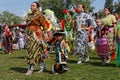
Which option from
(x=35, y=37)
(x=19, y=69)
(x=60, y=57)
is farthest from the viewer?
(x=19, y=69)

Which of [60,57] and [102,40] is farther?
[102,40]

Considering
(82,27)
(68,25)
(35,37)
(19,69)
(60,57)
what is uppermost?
(68,25)

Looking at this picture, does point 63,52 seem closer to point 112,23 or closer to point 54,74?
point 54,74

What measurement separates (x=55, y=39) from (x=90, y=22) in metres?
2.35

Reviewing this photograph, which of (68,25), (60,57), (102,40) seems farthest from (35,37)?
(68,25)

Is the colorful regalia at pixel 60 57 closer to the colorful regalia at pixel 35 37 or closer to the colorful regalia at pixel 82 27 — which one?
the colorful regalia at pixel 35 37

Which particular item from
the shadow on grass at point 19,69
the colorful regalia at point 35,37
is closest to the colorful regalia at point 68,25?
the shadow on grass at point 19,69

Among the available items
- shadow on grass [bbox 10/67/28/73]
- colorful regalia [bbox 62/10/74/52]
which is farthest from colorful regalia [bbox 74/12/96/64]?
colorful regalia [bbox 62/10/74/52]

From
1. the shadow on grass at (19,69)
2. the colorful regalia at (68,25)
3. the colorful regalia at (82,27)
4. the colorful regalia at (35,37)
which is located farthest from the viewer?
the colorful regalia at (68,25)

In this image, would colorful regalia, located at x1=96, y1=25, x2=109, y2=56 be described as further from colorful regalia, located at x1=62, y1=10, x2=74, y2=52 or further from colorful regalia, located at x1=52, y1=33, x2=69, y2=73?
colorful regalia, located at x1=62, y1=10, x2=74, y2=52

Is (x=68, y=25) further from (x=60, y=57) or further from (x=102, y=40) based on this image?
(x=60, y=57)

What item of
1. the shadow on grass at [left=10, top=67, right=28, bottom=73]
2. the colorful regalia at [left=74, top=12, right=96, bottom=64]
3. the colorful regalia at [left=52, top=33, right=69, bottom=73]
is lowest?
the shadow on grass at [left=10, top=67, right=28, bottom=73]

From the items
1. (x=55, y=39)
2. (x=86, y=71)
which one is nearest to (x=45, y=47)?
(x=55, y=39)

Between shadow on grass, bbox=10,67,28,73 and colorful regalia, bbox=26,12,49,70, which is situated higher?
colorful regalia, bbox=26,12,49,70
